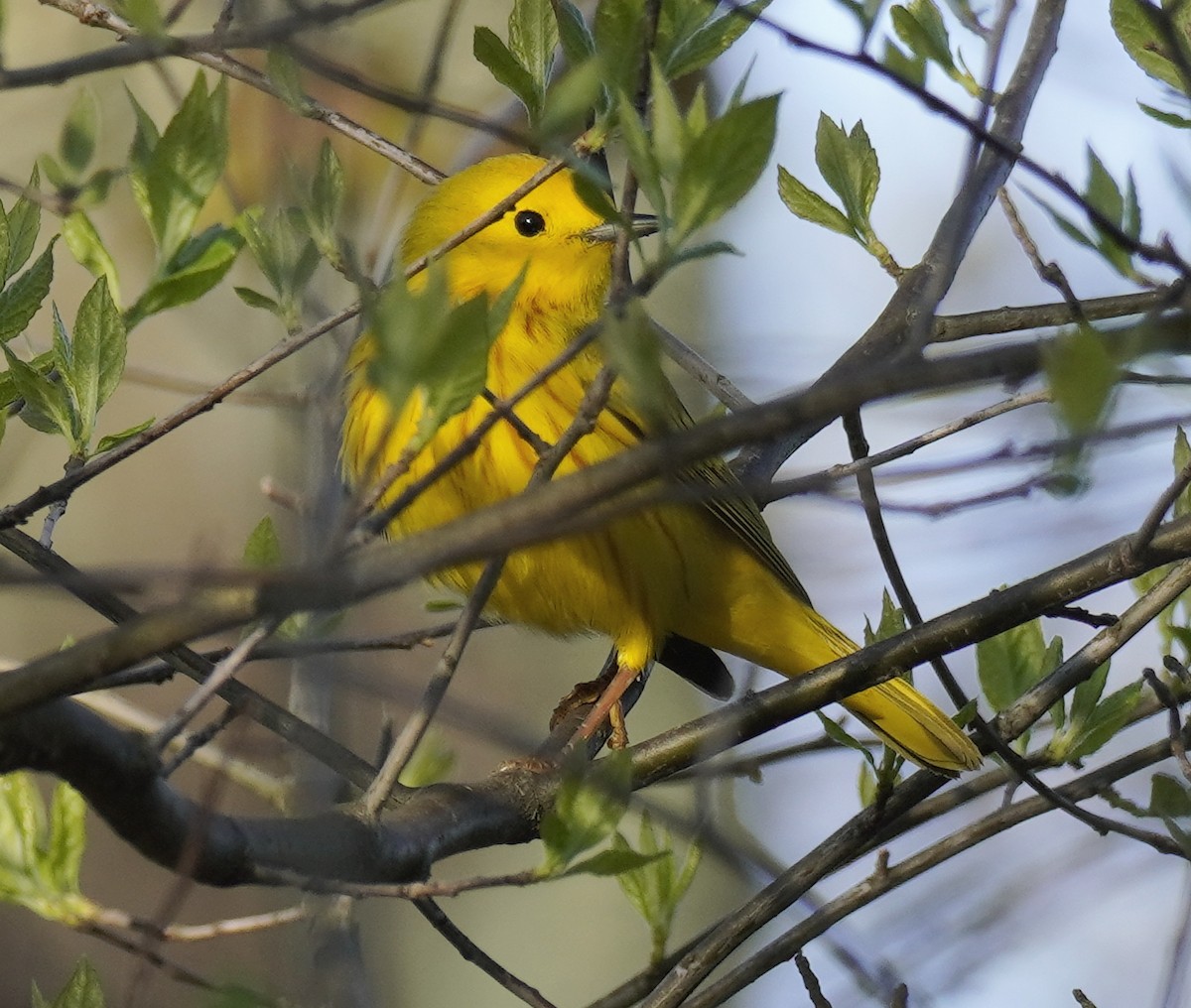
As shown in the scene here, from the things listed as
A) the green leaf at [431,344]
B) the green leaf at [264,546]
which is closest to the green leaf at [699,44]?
the green leaf at [431,344]

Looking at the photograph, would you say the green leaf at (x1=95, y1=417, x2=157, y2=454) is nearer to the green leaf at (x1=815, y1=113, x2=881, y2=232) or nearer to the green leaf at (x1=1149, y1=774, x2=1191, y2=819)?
the green leaf at (x1=815, y1=113, x2=881, y2=232)

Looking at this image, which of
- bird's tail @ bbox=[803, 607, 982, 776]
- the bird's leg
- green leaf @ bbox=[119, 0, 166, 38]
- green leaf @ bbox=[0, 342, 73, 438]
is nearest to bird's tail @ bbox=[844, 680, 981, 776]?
bird's tail @ bbox=[803, 607, 982, 776]

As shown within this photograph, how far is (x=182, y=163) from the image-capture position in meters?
1.61

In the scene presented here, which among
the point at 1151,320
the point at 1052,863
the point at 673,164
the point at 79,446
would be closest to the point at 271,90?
the point at 79,446

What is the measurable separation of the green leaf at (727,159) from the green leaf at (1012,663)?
1.34 m

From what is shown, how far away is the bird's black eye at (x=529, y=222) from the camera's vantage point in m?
3.31

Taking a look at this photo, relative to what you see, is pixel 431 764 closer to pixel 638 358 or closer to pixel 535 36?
pixel 535 36

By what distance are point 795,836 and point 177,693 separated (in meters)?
1.92

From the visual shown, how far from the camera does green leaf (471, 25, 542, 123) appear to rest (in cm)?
176

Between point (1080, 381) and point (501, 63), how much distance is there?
970 millimetres

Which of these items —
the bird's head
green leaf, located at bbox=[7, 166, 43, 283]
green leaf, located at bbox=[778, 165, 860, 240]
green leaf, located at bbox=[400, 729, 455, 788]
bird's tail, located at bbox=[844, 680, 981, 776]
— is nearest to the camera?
green leaf, located at bbox=[7, 166, 43, 283]

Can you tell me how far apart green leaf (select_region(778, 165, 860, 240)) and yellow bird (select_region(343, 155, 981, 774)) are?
0.72 m

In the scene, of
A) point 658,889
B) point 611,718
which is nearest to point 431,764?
point 658,889

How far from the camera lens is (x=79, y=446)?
177 centimetres
